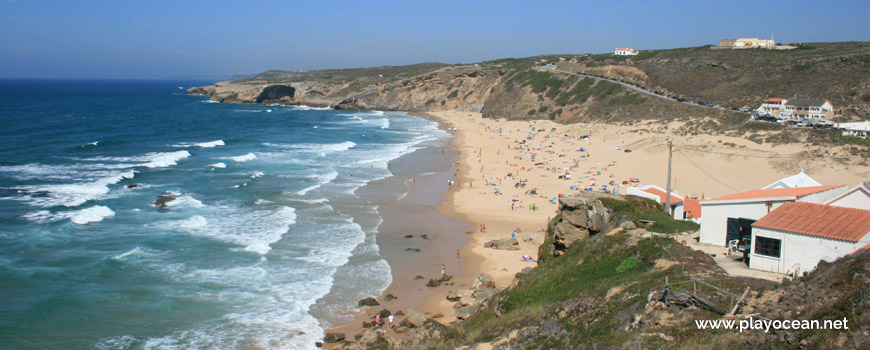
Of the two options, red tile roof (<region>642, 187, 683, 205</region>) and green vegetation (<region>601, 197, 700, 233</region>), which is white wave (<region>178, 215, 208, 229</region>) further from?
red tile roof (<region>642, 187, 683, 205</region>)

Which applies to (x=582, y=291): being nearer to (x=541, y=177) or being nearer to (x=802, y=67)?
(x=541, y=177)

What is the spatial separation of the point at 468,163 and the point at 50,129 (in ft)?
172

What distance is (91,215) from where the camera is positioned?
30703 millimetres

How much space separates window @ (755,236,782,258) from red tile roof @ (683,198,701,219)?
33.4 ft

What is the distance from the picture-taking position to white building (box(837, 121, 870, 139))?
139ft

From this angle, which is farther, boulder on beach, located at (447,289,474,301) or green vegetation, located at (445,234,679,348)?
boulder on beach, located at (447,289,474,301)

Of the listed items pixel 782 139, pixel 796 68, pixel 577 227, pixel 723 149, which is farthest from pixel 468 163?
pixel 796 68

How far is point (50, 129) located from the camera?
6869 cm

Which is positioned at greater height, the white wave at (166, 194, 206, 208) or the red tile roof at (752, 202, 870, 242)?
the red tile roof at (752, 202, 870, 242)

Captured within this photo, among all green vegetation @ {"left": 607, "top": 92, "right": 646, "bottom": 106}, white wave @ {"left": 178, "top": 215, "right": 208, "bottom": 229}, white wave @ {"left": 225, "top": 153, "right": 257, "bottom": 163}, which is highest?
green vegetation @ {"left": 607, "top": 92, "right": 646, "bottom": 106}

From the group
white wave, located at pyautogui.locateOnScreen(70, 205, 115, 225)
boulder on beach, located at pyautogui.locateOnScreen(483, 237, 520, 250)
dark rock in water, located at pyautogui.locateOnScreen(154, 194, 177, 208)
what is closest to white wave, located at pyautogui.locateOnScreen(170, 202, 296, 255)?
dark rock in water, located at pyautogui.locateOnScreen(154, 194, 177, 208)

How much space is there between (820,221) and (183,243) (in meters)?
24.7

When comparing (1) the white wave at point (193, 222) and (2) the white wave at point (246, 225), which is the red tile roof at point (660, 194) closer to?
(2) the white wave at point (246, 225)

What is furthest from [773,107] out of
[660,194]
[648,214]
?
[648,214]
